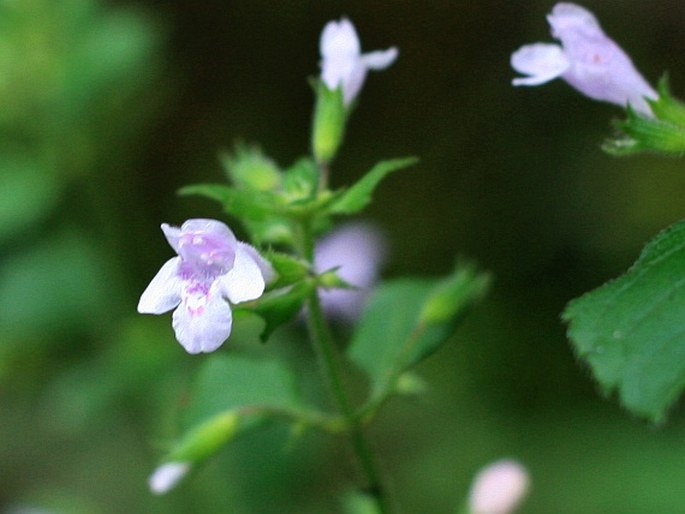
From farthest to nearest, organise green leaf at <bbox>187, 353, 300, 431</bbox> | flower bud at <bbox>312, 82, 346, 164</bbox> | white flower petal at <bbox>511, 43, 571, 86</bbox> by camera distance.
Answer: green leaf at <bbox>187, 353, 300, 431</bbox> < flower bud at <bbox>312, 82, 346, 164</bbox> < white flower petal at <bbox>511, 43, 571, 86</bbox>

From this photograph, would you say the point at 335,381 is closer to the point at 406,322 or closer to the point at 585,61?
the point at 406,322

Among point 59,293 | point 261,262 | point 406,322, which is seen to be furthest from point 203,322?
point 59,293

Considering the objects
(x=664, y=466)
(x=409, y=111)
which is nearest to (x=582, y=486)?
(x=664, y=466)

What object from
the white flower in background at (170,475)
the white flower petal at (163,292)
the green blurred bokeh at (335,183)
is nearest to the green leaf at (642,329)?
the white flower petal at (163,292)

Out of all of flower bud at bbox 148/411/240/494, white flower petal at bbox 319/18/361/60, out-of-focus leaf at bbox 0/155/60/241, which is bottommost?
flower bud at bbox 148/411/240/494

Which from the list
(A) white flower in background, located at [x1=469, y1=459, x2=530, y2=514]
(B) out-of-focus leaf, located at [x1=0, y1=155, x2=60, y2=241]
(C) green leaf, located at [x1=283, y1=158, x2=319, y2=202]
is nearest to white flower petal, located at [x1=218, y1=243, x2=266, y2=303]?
(C) green leaf, located at [x1=283, y1=158, x2=319, y2=202]

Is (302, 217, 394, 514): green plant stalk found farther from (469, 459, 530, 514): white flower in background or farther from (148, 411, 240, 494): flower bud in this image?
(469, 459, 530, 514): white flower in background

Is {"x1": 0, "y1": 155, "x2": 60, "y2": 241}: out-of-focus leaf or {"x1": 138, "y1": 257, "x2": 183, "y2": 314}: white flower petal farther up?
{"x1": 138, "y1": 257, "x2": 183, "y2": 314}: white flower petal
